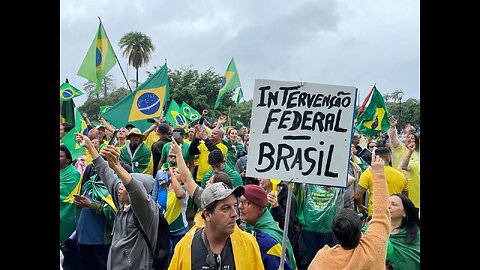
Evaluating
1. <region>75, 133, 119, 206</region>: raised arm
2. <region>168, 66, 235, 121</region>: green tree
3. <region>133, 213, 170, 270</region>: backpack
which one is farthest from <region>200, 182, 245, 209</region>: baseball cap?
<region>168, 66, 235, 121</region>: green tree

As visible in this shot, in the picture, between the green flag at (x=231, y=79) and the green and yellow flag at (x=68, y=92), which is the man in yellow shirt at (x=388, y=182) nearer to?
the green and yellow flag at (x=68, y=92)

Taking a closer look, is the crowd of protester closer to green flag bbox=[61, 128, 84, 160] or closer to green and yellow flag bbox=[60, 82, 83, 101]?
green flag bbox=[61, 128, 84, 160]

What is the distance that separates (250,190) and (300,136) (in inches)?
28.5

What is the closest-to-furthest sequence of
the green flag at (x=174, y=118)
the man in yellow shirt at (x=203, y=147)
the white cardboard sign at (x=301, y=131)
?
the white cardboard sign at (x=301, y=131)
the man in yellow shirt at (x=203, y=147)
the green flag at (x=174, y=118)

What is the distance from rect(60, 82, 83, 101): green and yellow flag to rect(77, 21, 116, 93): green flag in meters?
0.62

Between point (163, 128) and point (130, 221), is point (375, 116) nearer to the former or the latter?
point (163, 128)

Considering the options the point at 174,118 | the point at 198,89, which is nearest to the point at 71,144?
the point at 174,118

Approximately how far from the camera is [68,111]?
1007cm

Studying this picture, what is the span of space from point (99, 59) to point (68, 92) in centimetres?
87

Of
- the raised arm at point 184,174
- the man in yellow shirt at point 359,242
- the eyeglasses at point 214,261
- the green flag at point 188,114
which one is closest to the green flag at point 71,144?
the raised arm at point 184,174

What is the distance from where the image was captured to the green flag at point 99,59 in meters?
9.98

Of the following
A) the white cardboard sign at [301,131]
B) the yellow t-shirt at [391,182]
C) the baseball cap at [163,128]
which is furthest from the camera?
the baseball cap at [163,128]
